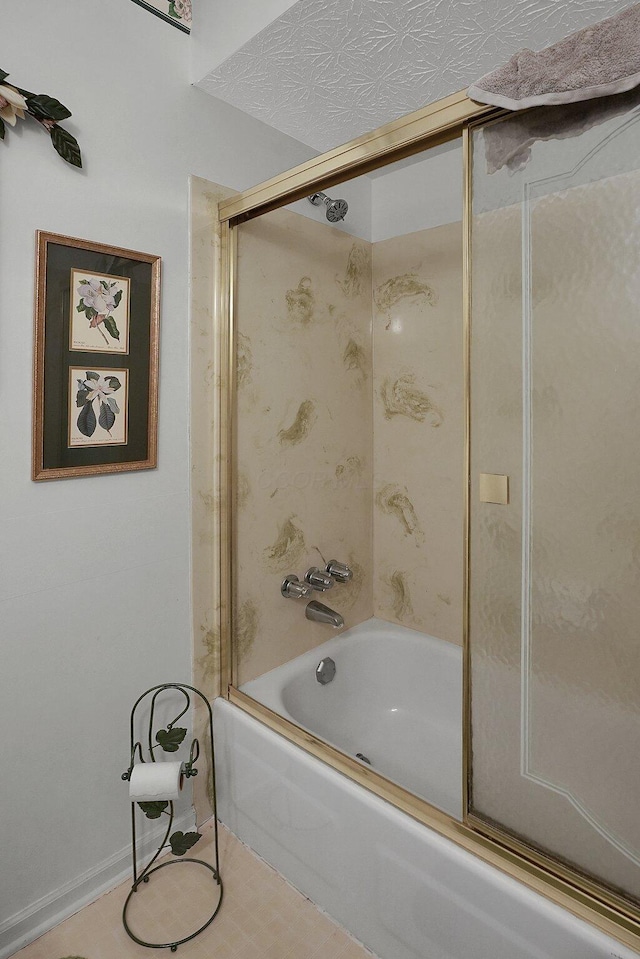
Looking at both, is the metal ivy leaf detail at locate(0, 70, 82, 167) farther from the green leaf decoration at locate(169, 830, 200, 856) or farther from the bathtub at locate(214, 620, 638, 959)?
the green leaf decoration at locate(169, 830, 200, 856)

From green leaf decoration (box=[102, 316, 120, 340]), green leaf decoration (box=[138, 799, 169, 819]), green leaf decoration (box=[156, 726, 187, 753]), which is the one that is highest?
green leaf decoration (box=[102, 316, 120, 340])

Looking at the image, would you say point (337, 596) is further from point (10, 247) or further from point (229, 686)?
point (10, 247)

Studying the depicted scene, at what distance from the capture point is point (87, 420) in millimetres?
1434

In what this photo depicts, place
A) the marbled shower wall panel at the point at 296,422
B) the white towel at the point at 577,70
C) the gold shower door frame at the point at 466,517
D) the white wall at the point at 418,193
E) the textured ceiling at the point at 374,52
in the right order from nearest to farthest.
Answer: the white towel at the point at 577,70 → the gold shower door frame at the point at 466,517 → the textured ceiling at the point at 374,52 → the marbled shower wall panel at the point at 296,422 → the white wall at the point at 418,193

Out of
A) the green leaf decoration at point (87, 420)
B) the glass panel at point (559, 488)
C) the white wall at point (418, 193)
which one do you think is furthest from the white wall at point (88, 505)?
the glass panel at point (559, 488)

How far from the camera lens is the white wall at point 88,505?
4.30 ft

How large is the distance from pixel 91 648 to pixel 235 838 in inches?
31.9

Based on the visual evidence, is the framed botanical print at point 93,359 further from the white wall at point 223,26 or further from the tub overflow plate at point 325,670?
the tub overflow plate at point 325,670

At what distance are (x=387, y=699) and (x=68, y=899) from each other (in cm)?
117

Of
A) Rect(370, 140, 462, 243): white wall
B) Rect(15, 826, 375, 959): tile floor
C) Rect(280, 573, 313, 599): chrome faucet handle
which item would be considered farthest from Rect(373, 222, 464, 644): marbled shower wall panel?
Rect(15, 826, 375, 959): tile floor

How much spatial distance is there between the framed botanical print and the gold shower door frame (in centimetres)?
25

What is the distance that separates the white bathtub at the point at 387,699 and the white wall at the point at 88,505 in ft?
1.51

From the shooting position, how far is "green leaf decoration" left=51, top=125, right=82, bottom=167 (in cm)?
131

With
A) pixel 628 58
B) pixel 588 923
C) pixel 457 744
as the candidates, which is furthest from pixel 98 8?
pixel 457 744
